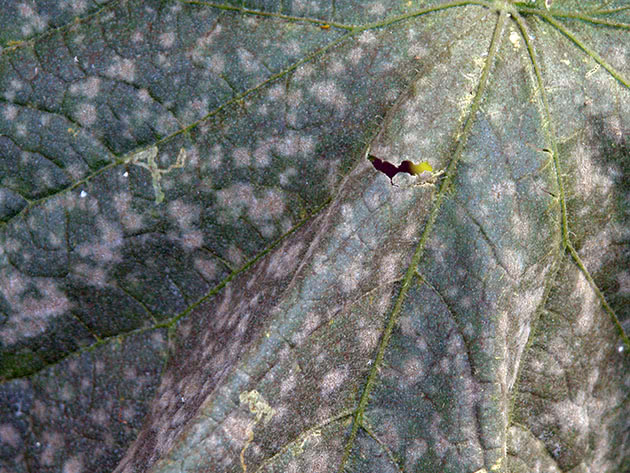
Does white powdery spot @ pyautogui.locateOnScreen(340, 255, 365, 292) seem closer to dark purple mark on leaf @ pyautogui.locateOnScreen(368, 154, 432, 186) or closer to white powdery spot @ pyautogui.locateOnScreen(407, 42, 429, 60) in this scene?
dark purple mark on leaf @ pyautogui.locateOnScreen(368, 154, 432, 186)

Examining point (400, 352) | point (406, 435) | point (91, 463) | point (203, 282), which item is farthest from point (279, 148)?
point (91, 463)

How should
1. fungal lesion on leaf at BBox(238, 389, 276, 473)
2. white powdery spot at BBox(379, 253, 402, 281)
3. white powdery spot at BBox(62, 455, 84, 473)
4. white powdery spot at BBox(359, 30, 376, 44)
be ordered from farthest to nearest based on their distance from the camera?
1. white powdery spot at BBox(62, 455, 84, 473)
2. white powdery spot at BBox(359, 30, 376, 44)
3. white powdery spot at BBox(379, 253, 402, 281)
4. fungal lesion on leaf at BBox(238, 389, 276, 473)

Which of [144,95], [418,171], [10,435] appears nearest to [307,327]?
[418,171]

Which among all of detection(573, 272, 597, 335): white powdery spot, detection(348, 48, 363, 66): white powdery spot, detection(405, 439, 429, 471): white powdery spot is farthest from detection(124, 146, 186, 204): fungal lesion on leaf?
detection(573, 272, 597, 335): white powdery spot

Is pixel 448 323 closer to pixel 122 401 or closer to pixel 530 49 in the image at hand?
pixel 530 49

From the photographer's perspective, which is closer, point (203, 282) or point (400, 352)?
point (400, 352)

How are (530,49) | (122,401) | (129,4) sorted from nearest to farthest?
(530,49), (129,4), (122,401)

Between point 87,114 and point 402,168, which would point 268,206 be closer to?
point 402,168
